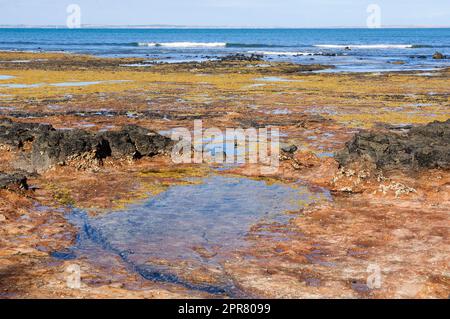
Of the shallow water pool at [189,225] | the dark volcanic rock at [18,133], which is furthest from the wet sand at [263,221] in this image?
the dark volcanic rock at [18,133]

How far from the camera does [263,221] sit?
14.0m

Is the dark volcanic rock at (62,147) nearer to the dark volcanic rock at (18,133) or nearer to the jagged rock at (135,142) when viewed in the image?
the jagged rock at (135,142)

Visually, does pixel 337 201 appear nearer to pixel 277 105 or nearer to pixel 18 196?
pixel 18 196

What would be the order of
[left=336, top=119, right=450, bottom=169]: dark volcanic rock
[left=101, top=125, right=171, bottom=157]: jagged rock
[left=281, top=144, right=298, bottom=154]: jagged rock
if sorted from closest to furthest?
[left=336, top=119, right=450, bottom=169]: dark volcanic rock < [left=101, top=125, right=171, bottom=157]: jagged rock < [left=281, top=144, right=298, bottom=154]: jagged rock

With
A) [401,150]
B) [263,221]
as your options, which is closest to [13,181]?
[263,221]

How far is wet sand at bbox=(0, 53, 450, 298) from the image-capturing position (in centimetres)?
998

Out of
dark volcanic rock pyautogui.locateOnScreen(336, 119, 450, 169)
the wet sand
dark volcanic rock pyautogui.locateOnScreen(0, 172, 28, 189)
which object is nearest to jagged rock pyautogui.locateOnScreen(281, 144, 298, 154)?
the wet sand

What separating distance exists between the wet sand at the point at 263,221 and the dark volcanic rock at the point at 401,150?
0.35m

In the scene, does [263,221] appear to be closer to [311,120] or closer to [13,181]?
[13,181]

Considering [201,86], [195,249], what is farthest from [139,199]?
[201,86]

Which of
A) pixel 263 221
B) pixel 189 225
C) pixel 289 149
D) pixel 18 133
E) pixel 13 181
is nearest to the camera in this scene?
pixel 189 225

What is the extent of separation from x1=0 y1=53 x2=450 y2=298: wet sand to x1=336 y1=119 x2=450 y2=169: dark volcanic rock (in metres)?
0.35

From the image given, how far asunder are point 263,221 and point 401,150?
665 cm

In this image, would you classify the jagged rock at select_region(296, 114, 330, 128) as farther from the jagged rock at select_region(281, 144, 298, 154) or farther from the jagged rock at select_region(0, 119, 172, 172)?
the jagged rock at select_region(0, 119, 172, 172)
